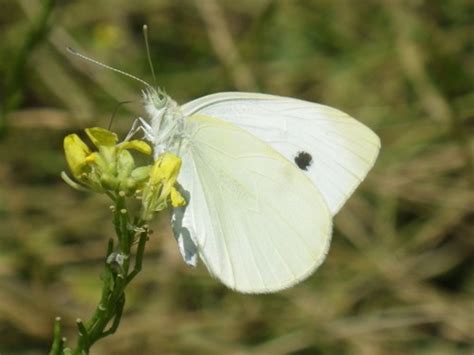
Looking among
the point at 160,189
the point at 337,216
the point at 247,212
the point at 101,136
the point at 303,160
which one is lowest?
the point at 337,216

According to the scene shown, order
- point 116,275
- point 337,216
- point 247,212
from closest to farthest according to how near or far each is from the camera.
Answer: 1. point 116,275
2. point 247,212
3. point 337,216

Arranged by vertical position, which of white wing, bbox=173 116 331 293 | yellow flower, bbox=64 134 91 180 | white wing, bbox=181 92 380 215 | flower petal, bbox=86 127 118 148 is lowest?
white wing, bbox=173 116 331 293

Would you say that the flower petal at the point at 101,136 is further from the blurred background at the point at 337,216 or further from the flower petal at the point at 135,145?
the blurred background at the point at 337,216

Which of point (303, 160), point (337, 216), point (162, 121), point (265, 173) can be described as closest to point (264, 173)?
point (265, 173)

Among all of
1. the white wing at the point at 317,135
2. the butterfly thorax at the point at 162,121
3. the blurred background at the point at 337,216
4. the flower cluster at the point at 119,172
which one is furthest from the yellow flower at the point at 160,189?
the blurred background at the point at 337,216

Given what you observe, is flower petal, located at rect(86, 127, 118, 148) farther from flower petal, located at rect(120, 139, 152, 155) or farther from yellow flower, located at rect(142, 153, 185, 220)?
yellow flower, located at rect(142, 153, 185, 220)

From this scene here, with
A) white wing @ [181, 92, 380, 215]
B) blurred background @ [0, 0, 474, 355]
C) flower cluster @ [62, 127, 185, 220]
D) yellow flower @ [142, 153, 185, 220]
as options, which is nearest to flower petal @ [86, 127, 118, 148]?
flower cluster @ [62, 127, 185, 220]

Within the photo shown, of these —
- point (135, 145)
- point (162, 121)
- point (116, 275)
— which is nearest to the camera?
point (116, 275)

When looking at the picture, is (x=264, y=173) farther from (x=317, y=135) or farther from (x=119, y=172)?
(x=119, y=172)
